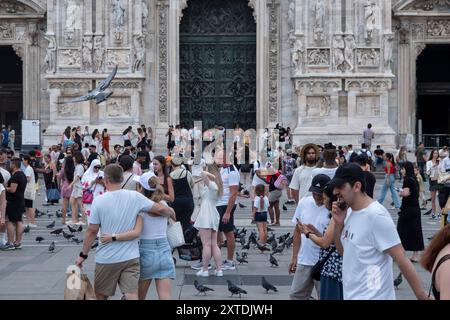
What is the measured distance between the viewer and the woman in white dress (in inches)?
581

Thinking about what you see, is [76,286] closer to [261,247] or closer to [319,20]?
[261,247]

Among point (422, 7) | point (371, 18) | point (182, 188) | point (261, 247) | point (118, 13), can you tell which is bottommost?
point (261, 247)

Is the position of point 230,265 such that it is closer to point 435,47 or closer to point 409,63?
point 409,63

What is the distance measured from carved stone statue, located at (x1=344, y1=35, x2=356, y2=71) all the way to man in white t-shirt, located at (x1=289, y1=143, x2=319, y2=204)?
71.4ft

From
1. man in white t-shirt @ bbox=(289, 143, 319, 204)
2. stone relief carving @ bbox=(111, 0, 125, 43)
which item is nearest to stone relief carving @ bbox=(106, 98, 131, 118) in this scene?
stone relief carving @ bbox=(111, 0, 125, 43)

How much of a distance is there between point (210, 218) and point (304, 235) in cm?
474

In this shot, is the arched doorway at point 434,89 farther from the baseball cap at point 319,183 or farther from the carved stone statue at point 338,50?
the baseball cap at point 319,183

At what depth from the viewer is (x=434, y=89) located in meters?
43.7

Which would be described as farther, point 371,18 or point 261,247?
point 371,18

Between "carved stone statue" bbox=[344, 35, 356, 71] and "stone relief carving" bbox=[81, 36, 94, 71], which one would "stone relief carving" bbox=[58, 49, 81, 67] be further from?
"carved stone statue" bbox=[344, 35, 356, 71]

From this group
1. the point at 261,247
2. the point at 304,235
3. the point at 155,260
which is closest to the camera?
the point at 304,235

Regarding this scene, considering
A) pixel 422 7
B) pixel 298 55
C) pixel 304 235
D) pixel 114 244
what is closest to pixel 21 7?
pixel 298 55

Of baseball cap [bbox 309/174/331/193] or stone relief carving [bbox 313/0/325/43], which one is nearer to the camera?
baseball cap [bbox 309/174/331/193]

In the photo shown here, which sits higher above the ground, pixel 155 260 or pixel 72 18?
pixel 72 18
